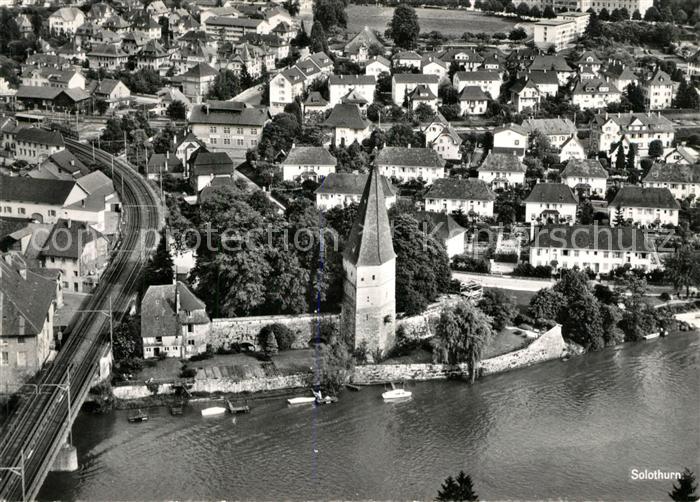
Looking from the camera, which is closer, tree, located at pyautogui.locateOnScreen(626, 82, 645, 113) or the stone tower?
the stone tower

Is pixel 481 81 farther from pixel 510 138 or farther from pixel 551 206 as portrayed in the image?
pixel 551 206

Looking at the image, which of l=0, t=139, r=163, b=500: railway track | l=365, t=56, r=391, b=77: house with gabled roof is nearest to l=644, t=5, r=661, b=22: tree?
l=365, t=56, r=391, b=77: house with gabled roof

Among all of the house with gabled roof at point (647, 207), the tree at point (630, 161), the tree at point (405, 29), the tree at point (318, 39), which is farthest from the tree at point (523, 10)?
the house with gabled roof at point (647, 207)

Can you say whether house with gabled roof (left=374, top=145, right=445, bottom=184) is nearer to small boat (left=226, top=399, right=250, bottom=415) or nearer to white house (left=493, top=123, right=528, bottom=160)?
white house (left=493, top=123, right=528, bottom=160)

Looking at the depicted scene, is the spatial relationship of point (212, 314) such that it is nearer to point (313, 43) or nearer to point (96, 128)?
point (96, 128)

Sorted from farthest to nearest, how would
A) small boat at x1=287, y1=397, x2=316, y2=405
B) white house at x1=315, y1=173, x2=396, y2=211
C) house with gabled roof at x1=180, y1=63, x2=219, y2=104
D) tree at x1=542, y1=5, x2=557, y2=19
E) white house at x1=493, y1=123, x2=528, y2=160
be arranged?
tree at x1=542, y1=5, x2=557, y2=19 → house with gabled roof at x1=180, y1=63, x2=219, y2=104 → white house at x1=493, y1=123, x2=528, y2=160 → white house at x1=315, y1=173, x2=396, y2=211 → small boat at x1=287, y1=397, x2=316, y2=405
